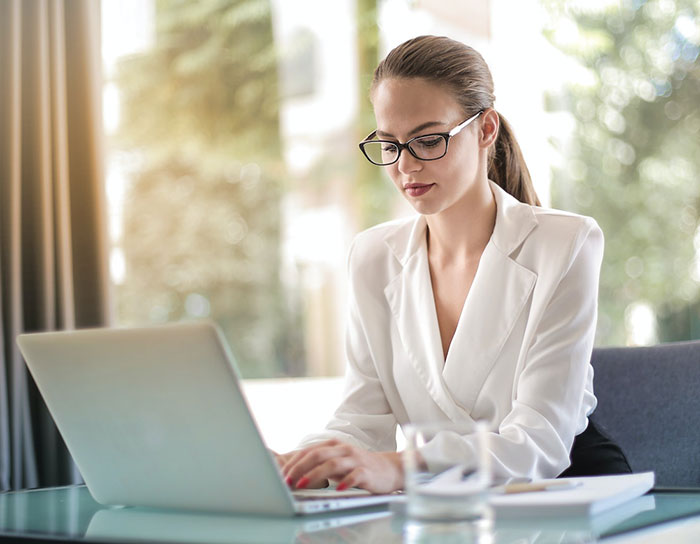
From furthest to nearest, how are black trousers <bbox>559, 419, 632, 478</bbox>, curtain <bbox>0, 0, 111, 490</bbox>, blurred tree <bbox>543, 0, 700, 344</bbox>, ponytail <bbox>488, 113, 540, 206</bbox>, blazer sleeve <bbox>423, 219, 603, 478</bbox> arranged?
blurred tree <bbox>543, 0, 700, 344</bbox> < curtain <bbox>0, 0, 111, 490</bbox> < ponytail <bbox>488, 113, 540, 206</bbox> < black trousers <bbox>559, 419, 632, 478</bbox> < blazer sleeve <bbox>423, 219, 603, 478</bbox>

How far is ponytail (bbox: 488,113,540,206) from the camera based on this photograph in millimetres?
1769

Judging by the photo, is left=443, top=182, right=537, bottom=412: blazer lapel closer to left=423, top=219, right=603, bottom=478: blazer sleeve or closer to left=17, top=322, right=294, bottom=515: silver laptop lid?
left=423, top=219, right=603, bottom=478: blazer sleeve

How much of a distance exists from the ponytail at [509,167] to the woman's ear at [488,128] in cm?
10

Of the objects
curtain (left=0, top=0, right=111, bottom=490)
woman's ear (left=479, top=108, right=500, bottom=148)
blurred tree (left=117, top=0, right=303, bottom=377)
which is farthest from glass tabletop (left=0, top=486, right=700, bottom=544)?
blurred tree (left=117, top=0, right=303, bottom=377)

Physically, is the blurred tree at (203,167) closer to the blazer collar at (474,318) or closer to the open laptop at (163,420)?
the blazer collar at (474,318)

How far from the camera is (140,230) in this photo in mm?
4504

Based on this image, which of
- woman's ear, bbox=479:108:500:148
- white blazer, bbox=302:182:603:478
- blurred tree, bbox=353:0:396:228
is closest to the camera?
white blazer, bbox=302:182:603:478

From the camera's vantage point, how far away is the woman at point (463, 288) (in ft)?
4.59

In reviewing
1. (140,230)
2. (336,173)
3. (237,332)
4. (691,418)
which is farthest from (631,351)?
(140,230)

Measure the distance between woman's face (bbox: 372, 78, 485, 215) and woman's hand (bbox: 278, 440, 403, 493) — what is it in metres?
0.59

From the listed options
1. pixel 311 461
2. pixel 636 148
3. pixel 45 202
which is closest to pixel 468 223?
pixel 311 461

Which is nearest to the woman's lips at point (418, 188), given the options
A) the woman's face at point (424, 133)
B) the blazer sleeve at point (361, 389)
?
the woman's face at point (424, 133)

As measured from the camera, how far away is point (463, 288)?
166 centimetres

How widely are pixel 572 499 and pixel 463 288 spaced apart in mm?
793
